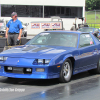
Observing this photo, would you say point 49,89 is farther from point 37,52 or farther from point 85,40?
point 85,40

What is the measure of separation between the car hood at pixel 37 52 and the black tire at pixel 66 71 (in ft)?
1.01

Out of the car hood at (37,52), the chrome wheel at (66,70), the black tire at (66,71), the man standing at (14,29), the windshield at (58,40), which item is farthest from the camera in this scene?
the man standing at (14,29)

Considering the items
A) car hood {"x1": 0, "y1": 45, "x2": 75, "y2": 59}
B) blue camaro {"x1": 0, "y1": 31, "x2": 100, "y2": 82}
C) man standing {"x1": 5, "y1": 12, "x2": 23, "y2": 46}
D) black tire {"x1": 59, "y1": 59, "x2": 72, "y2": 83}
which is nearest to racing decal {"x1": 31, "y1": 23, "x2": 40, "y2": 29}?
man standing {"x1": 5, "y1": 12, "x2": 23, "y2": 46}

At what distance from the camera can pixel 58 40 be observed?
778cm

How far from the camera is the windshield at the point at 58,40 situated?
767cm

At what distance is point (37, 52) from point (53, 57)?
1.57ft

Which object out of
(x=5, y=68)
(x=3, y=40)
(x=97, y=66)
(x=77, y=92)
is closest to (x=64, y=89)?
(x=77, y=92)

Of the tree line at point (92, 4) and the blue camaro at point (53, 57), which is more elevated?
the tree line at point (92, 4)

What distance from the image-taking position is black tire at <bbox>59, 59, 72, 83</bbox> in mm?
6742

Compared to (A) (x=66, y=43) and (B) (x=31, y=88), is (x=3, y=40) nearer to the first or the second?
(A) (x=66, y=43)

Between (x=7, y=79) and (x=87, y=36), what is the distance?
106 inches

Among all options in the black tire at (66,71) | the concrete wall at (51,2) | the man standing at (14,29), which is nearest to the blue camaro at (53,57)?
the black tire at (66,71)

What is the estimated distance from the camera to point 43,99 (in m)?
5.20

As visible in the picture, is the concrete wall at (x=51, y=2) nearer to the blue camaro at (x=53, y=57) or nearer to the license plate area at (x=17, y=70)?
the blue camaro at (x=53, y=57)
